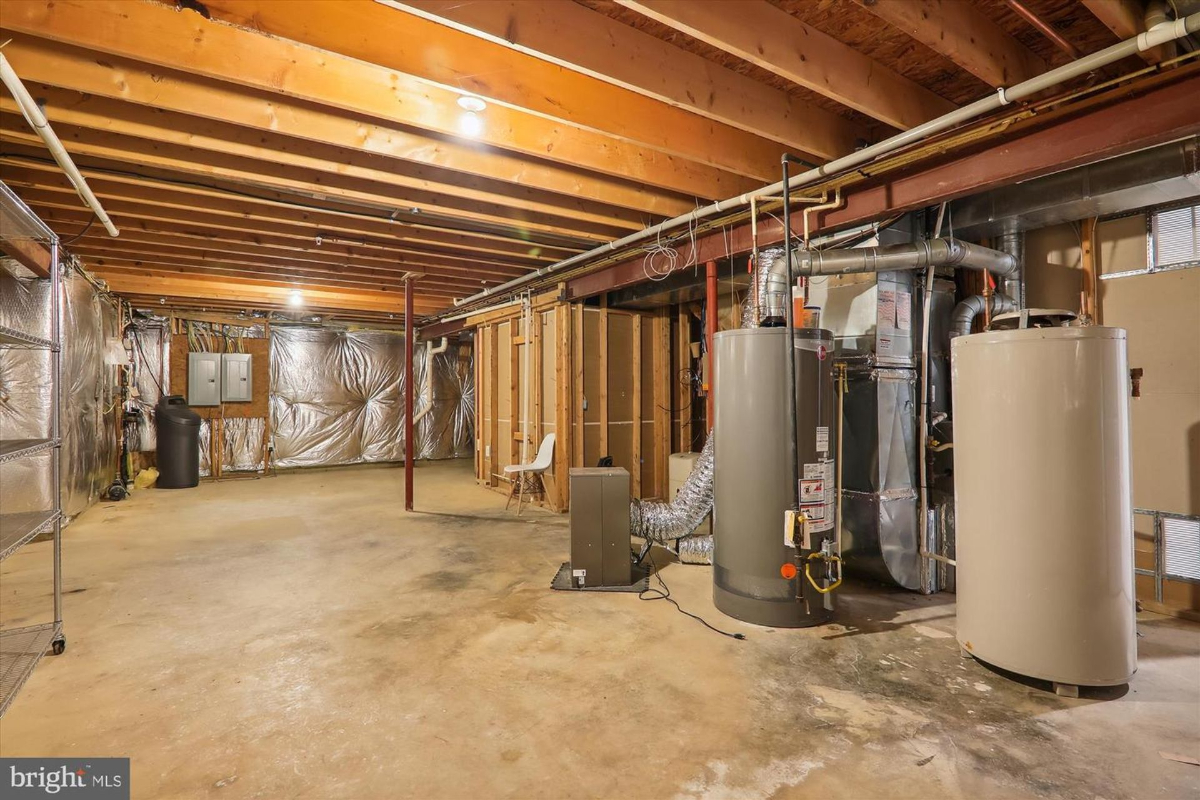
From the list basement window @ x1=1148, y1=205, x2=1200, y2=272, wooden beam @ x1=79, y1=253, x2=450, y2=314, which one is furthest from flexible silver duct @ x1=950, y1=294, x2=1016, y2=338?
Answer: wooden beam @ x1=79, y1=253, x2=450, y2=314

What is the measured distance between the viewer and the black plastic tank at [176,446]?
6797 millimetres

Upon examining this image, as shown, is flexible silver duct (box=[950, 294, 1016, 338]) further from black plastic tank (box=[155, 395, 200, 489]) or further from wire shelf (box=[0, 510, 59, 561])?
black plastic tank (box=[155, 395, 200, 489])

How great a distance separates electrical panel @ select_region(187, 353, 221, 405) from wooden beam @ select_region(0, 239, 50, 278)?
3.59 metres

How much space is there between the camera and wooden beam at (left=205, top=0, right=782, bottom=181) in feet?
6.32

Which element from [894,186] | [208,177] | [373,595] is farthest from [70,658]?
[894,186]

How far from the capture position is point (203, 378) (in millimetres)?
7609

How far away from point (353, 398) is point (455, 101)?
24.2 feet

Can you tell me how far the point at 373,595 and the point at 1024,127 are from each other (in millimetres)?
3902

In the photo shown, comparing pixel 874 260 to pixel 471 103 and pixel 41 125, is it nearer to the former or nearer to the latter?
pixel 471 103

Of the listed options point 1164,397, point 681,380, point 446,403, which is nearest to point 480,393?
point 681,380

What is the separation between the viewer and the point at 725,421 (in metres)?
2.93

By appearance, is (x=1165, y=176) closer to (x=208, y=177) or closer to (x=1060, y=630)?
(x=1060, y=630)

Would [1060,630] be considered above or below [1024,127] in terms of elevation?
below

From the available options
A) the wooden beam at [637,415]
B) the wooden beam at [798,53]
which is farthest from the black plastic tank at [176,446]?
the wooden beam at [798,53]
